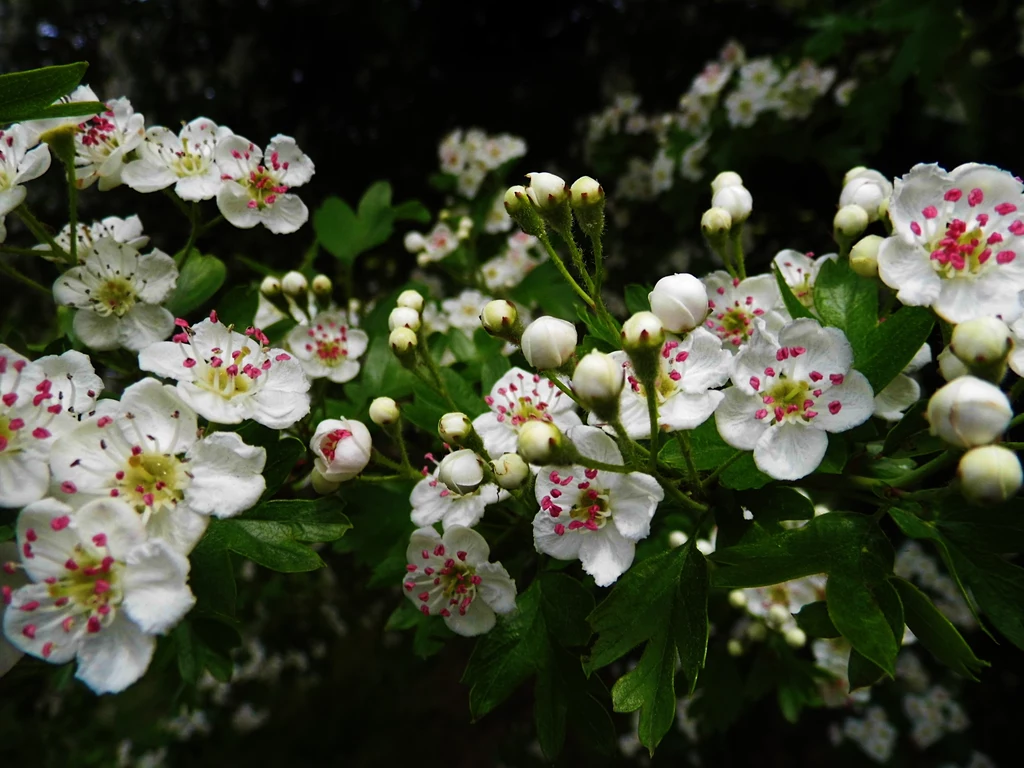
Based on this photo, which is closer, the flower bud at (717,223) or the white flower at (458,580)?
the white flower at (458,580)

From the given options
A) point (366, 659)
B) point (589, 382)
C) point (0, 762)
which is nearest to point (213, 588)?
point (589, 382)

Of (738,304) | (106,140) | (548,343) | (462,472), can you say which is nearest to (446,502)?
(462,472)

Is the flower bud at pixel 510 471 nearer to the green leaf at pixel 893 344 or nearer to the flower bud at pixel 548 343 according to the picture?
the flower bud at pixel 548 343

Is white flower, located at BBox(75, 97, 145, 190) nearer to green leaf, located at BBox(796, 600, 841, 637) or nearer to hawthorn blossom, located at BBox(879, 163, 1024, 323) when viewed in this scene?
hawthorn blossom, located at BBox(879, 163, 1024, 323)

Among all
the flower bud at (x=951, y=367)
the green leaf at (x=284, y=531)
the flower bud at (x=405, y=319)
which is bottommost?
the green leaf at (x=284, y=531)

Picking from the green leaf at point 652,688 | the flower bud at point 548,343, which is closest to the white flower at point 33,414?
the flower bud at point 548,343

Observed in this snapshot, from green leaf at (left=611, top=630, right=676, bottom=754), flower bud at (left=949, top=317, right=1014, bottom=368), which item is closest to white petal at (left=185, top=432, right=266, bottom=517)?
green leaf at (left=611, top=630, right=676, bottom=754)

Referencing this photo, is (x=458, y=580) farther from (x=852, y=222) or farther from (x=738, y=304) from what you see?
(x=852, y=222)
